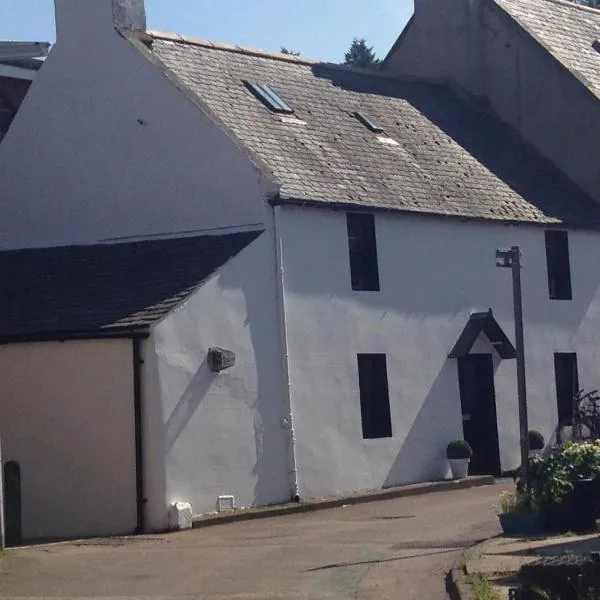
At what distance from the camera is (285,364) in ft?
76.5

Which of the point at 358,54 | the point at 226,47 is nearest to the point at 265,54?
the point at 226,47

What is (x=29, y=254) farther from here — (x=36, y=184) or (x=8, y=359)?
(x=8, y=359)

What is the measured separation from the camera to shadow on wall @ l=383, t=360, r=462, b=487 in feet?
83.9

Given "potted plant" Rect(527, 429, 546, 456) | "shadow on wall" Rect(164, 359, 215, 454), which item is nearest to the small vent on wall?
"shadow on wall" Rect(164, 359, 215, 454)

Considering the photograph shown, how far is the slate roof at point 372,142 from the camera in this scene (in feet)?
82.7

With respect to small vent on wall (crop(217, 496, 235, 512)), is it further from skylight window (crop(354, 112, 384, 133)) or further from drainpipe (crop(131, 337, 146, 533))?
skylight window (crop(354, 112, 384, 133))

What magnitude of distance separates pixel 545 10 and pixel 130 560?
24.4 m

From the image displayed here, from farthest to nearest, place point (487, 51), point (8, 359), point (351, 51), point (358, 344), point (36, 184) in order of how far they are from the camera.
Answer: point (351, 51)
point (487, 51)
point (36, 184)
point (358, 344)
point (8, 359)

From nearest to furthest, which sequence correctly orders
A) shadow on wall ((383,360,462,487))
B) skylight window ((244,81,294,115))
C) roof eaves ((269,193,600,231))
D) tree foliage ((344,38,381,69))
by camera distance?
roof eaves ((269,193,600,231)), shadow on wall ((383,360,462,487)), skylight window ((244,81,294,115)), tree foliage ((344,38,381,69))

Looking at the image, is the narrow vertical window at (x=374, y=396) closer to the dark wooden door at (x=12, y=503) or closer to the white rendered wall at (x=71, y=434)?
the white rendered wall at (x=71, y=434)

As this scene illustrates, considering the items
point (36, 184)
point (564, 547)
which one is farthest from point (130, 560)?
point (36, 184)

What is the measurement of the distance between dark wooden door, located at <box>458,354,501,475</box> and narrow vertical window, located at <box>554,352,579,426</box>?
2371 mm

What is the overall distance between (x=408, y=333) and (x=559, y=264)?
18.8 feet

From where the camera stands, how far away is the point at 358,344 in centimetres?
2497
